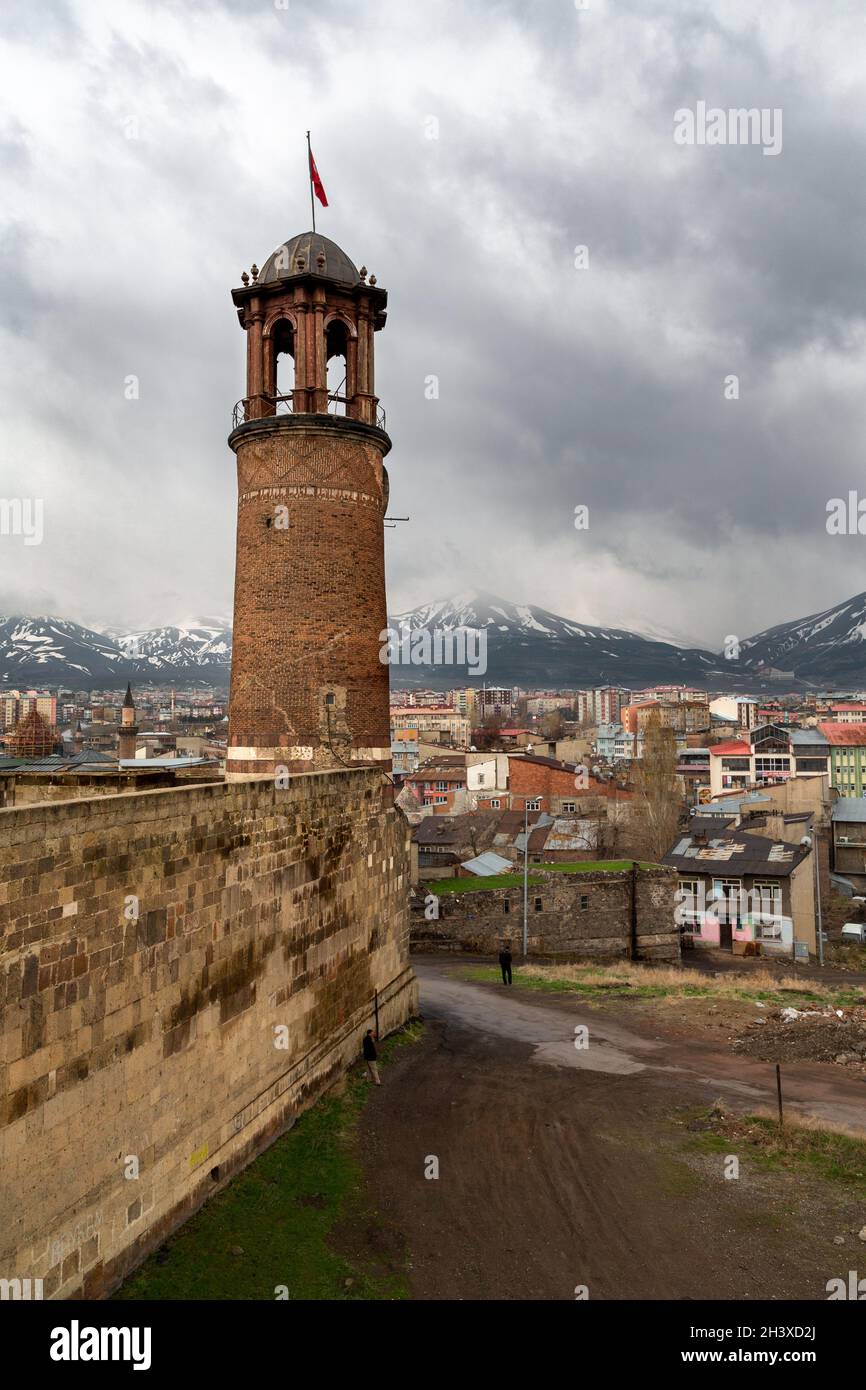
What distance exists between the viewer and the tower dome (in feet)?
69.1

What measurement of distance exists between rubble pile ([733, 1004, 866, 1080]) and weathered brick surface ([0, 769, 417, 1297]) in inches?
477

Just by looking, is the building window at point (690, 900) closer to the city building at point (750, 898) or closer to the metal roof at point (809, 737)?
the city building at point (750, 898)

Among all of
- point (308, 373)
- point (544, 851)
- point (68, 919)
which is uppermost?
point (308, 373)

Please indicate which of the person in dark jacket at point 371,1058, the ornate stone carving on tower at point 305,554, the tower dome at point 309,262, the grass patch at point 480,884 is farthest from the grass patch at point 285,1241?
the grass patch at point 480,884

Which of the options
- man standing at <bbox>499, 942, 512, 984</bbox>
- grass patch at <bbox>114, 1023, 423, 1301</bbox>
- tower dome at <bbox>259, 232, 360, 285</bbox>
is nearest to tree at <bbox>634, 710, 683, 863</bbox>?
man standing at <bbox>499, 942, 512, 984</bbox>

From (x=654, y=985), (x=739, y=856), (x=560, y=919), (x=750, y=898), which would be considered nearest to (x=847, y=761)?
(x=739, y=856)

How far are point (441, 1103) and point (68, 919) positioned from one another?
10.5 meters

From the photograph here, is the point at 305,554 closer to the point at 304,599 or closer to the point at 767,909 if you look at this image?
the point at 304,599

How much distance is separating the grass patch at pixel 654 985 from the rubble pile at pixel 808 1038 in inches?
117

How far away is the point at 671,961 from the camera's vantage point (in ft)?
140

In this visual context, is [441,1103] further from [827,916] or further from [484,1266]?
[827,916]
